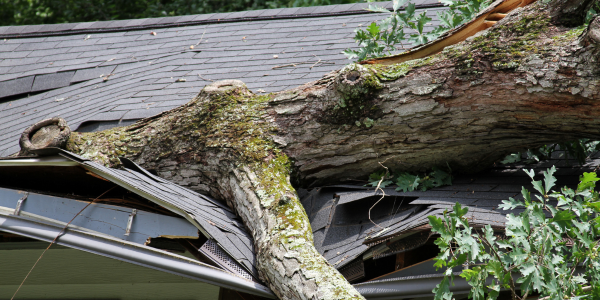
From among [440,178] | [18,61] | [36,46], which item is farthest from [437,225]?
[36,46]

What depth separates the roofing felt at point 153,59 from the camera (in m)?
4.72

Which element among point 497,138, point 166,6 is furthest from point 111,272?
point 166,6

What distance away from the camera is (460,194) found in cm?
280

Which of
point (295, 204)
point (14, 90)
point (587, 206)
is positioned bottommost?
point (14, 90)

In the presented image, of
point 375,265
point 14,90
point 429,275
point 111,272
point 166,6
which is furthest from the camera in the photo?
point 166,6

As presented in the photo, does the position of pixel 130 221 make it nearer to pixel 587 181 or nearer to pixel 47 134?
pixel 47 134

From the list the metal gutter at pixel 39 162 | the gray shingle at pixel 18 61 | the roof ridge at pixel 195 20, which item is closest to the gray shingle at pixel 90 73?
the gray shingle at pixel 18 61

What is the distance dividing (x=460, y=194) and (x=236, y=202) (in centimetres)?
137

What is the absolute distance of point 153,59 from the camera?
5883 mm

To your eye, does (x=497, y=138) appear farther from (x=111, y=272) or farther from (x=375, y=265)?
(x=111, y=272)

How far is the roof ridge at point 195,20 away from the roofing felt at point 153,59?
1 cm

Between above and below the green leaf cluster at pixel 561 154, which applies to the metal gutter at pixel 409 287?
below

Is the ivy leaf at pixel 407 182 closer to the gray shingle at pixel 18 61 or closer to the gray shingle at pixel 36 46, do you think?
the gray shingle at pixel 18 61

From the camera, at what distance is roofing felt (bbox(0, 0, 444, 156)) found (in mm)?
4723
